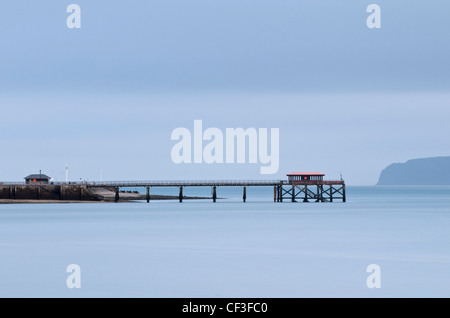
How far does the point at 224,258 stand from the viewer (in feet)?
160

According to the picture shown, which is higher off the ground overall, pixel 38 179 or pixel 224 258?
→ pixel 38 179

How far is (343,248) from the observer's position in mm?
55125

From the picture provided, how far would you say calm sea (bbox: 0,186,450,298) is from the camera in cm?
3631

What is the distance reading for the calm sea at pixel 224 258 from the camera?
3631 cm

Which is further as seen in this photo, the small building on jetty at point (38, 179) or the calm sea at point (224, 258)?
the small building on jetty at point (38, 179)

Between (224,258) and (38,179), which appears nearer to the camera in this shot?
(224,258)

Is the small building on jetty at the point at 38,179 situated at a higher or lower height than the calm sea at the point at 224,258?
higher

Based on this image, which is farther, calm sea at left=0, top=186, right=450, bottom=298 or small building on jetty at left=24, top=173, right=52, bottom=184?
small building on jetty at left=24, top=173, right=52, bottom=184

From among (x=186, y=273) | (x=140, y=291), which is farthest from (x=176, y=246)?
(x=140, y=291)

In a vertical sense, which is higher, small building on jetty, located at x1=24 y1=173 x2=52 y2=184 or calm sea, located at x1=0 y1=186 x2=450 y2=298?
small building on jetty, located at x1=24 y1=173 x2=52 y2=184
